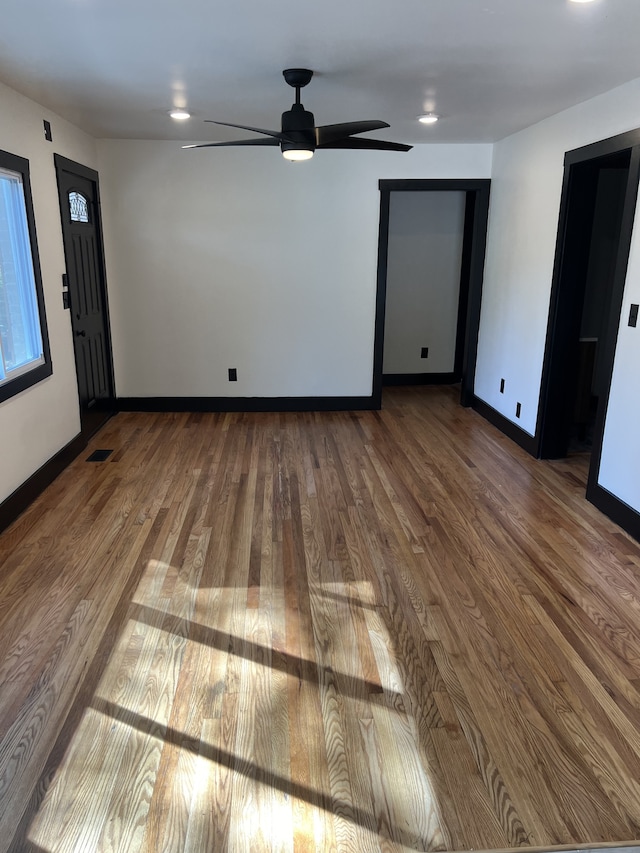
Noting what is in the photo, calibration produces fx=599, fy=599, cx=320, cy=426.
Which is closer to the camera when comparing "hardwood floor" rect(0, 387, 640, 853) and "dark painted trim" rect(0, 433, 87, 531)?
"hardwood floor" rect(0, 387, 640, 853)

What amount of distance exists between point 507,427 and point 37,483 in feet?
11.8

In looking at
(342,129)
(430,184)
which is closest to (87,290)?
(342,129)

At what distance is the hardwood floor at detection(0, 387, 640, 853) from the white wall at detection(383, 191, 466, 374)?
9.61ft

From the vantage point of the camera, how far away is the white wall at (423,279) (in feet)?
21.0

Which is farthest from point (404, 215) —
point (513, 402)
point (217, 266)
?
point (513, 402)

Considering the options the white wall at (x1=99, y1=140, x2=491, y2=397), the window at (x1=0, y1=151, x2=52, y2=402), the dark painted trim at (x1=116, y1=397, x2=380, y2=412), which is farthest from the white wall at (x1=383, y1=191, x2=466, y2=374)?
the window at (x1=0, y1=151, x2=52, y2=402)

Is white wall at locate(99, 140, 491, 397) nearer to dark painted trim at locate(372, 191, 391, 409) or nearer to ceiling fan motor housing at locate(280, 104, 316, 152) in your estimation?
dark painted trim at locate(372, 191, 391, 409)

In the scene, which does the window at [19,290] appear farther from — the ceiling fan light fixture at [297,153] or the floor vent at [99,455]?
the ceiling fan light fixture at [297,153]

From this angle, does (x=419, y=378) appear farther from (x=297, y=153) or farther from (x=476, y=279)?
(x=297, y=153)

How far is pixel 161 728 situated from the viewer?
77.5 inches

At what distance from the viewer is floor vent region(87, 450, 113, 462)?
14.5ft

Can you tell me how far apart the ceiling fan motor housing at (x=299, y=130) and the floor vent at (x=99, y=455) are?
8.64ft

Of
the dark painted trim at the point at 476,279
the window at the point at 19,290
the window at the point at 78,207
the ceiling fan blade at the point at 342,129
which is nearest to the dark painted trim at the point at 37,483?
the window at the point at 19,290

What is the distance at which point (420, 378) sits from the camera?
686 centimetres
